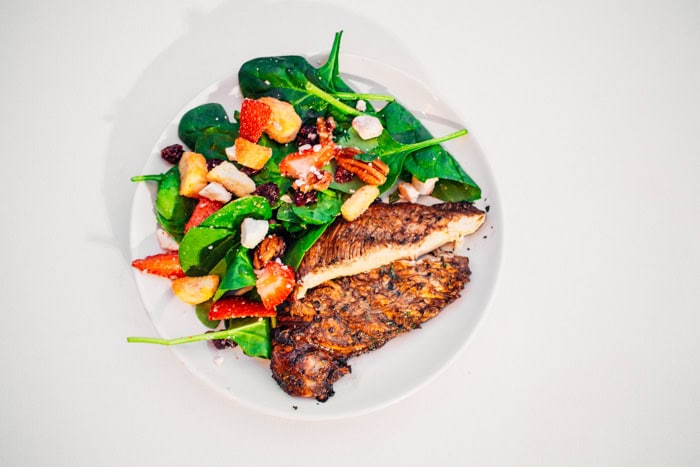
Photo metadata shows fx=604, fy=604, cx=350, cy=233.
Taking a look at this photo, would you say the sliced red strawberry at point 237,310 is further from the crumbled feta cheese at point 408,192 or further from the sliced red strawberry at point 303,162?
the crumbled feta cheese at point 408,192

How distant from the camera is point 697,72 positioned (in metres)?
3.58

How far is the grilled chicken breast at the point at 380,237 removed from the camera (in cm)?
273

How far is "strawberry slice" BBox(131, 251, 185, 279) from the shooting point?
273 cm

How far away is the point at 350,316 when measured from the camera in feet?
8.93

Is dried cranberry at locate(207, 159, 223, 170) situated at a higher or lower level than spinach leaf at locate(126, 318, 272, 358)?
higher

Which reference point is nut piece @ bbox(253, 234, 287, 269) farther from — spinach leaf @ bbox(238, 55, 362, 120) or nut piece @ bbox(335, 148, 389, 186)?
spinach leaf @ bbox(238, 55, 362, 120)

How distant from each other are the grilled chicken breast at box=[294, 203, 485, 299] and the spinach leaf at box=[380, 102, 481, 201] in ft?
0.31

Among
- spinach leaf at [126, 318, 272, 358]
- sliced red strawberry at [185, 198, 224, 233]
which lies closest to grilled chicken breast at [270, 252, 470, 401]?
spinach leaf at [126, 318, 272, 358]

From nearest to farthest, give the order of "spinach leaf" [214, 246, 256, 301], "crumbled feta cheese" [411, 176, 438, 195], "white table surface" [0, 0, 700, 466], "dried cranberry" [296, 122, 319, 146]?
"spinach leaf" [214, 246, 256, 301], "dried cranberry" [296, 122, 319, 146], "crumbled feta cheese" [411, 176, 438, 195], "white table surface" [0, 0, 700, 466]

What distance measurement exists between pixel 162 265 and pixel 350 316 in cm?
88

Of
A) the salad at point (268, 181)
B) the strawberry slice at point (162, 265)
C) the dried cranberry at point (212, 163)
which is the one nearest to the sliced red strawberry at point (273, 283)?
the salad at point (268, 181)

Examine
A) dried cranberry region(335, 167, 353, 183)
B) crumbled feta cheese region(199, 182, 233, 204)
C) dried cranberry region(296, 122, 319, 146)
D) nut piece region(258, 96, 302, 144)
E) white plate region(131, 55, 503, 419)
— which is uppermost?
nut piece region(258, 96, 302, 144)

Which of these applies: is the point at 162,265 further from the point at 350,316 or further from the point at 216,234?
the point at 350,316

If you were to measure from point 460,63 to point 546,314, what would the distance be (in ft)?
4.90
